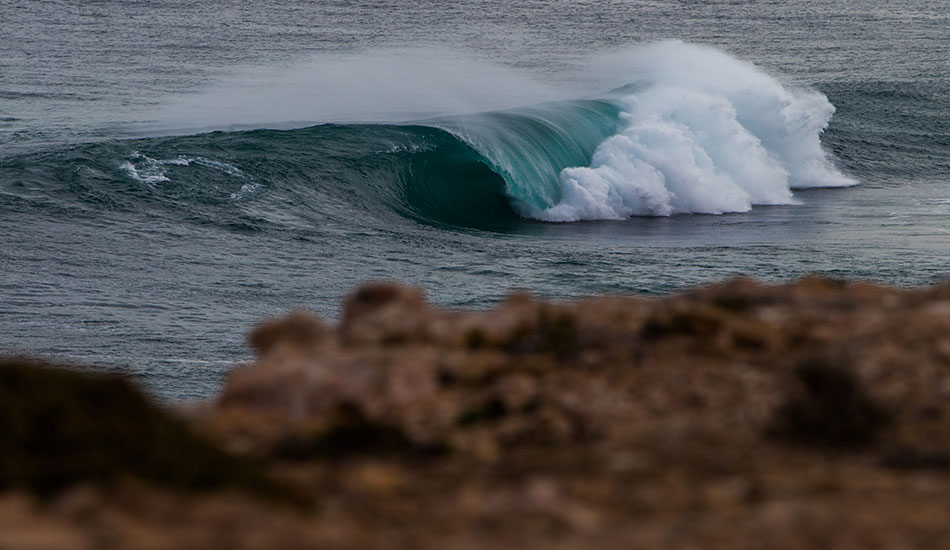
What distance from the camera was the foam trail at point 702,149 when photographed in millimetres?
30000

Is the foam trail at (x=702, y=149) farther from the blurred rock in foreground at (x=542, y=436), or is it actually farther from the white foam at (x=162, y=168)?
the blurred rock in foreground at (x=542, y=436)

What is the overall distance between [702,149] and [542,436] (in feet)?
96.7

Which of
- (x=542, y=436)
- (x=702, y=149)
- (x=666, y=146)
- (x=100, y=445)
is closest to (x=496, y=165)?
(x=666, y=146)

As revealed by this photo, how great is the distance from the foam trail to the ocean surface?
75mm

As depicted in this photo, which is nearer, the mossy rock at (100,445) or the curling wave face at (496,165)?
the mossy rock at (100,445)

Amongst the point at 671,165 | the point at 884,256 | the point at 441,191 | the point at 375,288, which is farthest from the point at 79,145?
the point at 375,288

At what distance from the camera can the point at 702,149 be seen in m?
32.9

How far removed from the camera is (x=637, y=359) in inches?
195

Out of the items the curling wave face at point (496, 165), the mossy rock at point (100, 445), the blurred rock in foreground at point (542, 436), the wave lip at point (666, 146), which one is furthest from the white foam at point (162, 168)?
the mossy rock at point (100, 445)

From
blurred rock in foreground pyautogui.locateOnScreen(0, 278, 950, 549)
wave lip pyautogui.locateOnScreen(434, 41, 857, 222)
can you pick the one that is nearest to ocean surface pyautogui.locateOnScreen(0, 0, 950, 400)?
wave lip pyautogui.locateOnScreen(434, 41, 857, 222)

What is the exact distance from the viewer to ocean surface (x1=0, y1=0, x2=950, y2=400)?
1992 cm

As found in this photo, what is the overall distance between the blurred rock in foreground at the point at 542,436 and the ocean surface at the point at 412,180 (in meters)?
10.6

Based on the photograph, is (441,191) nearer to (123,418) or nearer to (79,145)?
(79,145)

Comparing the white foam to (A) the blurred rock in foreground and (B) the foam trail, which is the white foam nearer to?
(B) the foam trail
